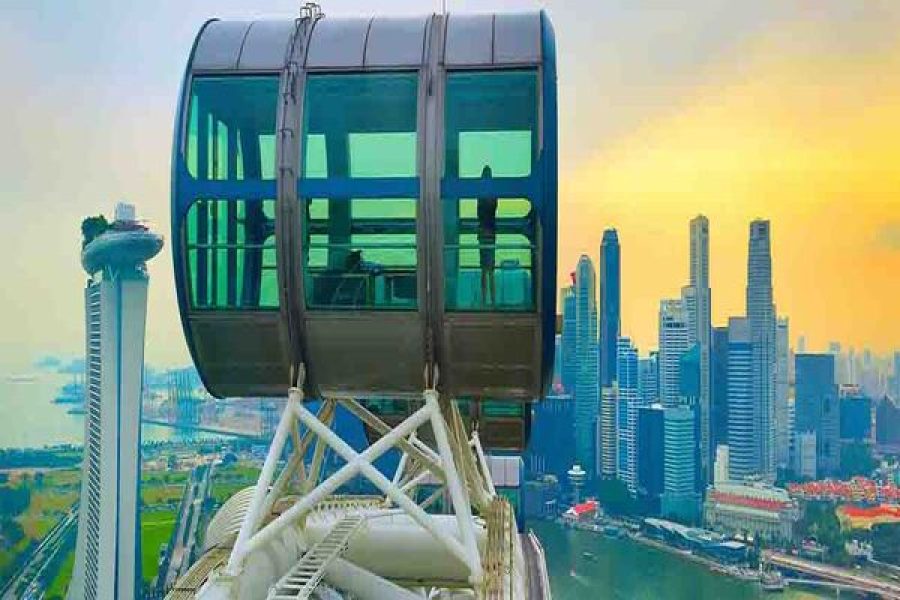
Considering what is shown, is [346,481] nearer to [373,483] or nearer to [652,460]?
[373,483]

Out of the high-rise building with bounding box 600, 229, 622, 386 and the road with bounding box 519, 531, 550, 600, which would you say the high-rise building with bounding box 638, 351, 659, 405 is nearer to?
the high-rise building with bounding box 600, 229, 622, 386

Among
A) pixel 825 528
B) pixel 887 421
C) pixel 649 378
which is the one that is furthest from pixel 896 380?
pixel 649 378

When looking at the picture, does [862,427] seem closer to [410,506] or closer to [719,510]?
[719,510]

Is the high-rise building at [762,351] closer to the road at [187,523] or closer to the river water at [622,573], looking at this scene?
the river water at [622,573]

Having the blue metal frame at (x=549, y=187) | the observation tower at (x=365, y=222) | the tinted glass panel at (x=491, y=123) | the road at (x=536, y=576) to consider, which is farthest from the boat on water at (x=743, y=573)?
the tinted glass panel at (x=491, y=123)

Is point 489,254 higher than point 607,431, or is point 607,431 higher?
point 489,254
